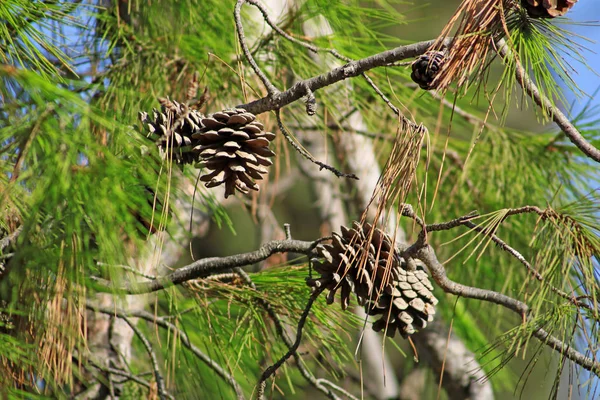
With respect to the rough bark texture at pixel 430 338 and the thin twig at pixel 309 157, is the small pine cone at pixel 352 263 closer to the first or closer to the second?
the thin twig at pixel 309 157

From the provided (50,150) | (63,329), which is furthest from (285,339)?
(50,150)

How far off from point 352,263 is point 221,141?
0.20 metres

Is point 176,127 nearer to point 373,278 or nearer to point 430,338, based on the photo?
point 373,278

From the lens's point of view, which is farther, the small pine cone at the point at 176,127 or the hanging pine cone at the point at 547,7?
the small pine cone at the point at 176,127

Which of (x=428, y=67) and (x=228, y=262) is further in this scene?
(x=228, y=262)

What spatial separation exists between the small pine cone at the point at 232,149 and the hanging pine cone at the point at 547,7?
0.96 ft

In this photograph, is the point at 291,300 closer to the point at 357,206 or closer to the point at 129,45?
the point at 129,45

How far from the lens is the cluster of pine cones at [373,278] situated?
728 millimetres

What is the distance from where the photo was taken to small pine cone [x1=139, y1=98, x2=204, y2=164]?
757mm

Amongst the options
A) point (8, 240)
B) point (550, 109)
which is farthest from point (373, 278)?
point (8, 240)

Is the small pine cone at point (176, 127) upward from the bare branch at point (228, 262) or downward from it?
upward

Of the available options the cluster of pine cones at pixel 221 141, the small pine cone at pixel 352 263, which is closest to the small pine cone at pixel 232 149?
the cluster of pine cones at pixel 221 141

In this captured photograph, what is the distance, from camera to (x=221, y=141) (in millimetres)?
755

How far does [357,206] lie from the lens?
77.2 inches
